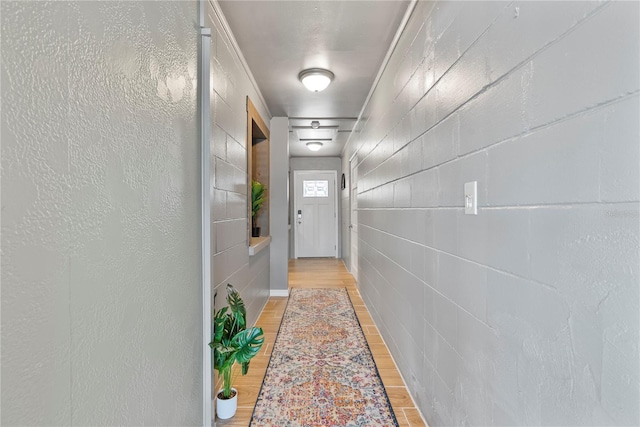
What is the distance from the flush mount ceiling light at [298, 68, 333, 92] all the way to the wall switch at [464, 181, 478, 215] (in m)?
1.93

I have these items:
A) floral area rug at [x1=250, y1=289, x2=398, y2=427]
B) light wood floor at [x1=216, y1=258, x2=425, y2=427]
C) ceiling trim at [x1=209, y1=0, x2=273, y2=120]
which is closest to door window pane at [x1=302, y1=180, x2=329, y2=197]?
light wood floor at [x1=216, y1=258, x2=425, y2=427]

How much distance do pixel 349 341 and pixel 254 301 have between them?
3.23 feet

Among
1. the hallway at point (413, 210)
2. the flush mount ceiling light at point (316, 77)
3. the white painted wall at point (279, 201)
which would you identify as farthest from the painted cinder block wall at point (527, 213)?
the white painted wall at point (279, 201)

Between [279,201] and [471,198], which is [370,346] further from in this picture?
[279,201]

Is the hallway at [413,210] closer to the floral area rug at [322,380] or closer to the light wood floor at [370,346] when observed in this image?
the light wood floor at [370,346]

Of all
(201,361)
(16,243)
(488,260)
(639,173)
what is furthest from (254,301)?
(639,173)

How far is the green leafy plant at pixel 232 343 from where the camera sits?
1.57m

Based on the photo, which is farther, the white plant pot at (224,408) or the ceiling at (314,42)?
the ceiling at (314,42)

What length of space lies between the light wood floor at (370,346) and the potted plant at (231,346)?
90 millimetres

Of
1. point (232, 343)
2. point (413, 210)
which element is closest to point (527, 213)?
point (413, 210)

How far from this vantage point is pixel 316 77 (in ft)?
8.98

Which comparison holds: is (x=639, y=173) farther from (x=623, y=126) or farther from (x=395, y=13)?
(x=395, y=13)

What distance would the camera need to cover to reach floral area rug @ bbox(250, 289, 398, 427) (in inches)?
65.9

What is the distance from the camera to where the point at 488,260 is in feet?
3.49
